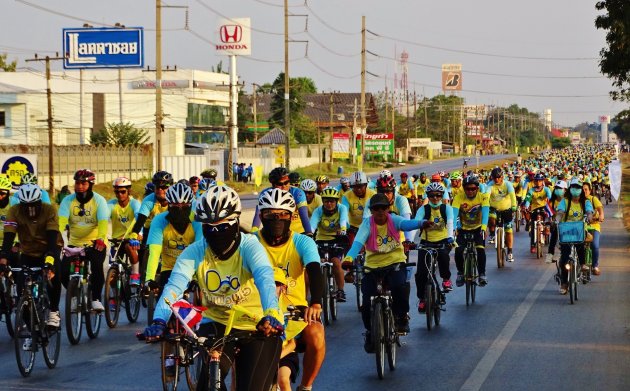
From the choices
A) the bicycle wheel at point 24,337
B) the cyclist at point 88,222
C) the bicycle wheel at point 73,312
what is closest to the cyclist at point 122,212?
the cyclist at point 88,222

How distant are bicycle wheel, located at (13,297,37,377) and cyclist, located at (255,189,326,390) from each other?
348cm

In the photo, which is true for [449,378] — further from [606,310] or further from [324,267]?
[606,310]

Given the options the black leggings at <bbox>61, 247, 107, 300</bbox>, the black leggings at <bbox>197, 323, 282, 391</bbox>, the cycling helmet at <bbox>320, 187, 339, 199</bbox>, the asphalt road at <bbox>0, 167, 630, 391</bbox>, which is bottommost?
the asphalt road at <bbox>0, 167, 630, 391</bbox>

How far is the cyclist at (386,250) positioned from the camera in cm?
1190

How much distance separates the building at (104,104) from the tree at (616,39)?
4049cm

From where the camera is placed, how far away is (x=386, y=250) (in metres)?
12.0

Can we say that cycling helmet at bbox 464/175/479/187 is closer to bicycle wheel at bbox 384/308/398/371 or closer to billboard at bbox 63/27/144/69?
bicycle wheel at bbox 384/308/398/371

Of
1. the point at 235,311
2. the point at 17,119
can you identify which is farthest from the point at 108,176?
the point at 235,311

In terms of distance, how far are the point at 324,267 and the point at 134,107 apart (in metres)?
78.3

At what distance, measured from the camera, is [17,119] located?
81438mm

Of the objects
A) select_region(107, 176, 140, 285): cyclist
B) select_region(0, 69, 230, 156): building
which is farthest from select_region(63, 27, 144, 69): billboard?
select_region(107, 176, 140, 285): cyclist

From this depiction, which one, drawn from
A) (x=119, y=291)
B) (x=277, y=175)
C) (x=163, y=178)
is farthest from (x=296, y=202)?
(x=119, y=291)

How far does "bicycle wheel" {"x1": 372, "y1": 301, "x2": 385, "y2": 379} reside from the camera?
10.9 meters

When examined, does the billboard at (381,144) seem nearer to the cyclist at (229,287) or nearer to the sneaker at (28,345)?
the sneaker at (28,345)
